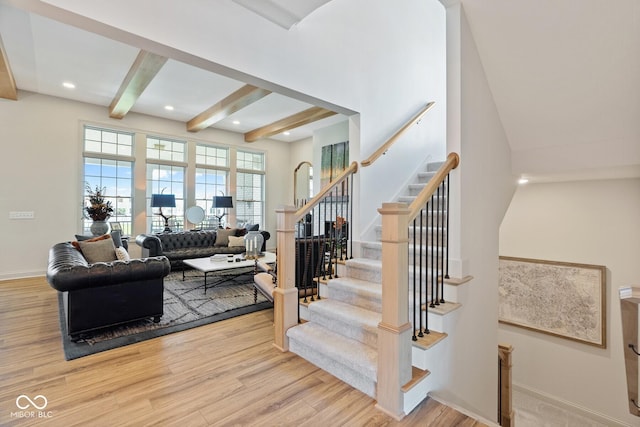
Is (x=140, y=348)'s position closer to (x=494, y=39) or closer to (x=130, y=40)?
(x=130, y=40)

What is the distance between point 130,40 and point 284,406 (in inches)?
114

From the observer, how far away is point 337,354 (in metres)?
2.30

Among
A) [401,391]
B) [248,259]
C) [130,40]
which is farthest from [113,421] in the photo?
[248,259]

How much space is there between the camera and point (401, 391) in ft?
6.23

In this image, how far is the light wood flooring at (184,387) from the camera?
1858 millimetres

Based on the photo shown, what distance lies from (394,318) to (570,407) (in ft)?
A: 14.3

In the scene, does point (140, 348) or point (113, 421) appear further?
point (140, 348)

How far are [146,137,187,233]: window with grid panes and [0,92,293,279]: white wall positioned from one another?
40.1 inches

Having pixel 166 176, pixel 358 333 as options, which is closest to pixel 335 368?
pixel 358 333

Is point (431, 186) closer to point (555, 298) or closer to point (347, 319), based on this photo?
point (347, 319)

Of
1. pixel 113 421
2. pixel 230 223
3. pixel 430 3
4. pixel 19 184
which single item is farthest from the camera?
pixel 230 223

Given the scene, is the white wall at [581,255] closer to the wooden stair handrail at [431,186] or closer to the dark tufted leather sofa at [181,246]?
the wooden stair handrail at [431,186]

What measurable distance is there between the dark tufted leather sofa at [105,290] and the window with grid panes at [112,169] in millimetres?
3477

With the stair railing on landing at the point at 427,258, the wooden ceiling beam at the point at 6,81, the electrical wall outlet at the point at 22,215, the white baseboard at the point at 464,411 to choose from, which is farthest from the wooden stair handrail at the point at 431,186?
the electrical wall outlet at the point at 22,215
